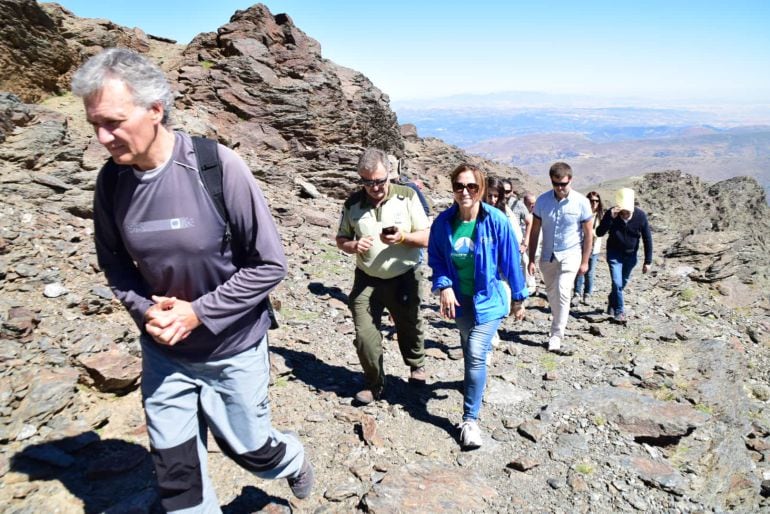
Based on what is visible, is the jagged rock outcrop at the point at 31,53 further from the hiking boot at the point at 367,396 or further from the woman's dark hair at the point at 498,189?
the hiking boot at the point at 367,396

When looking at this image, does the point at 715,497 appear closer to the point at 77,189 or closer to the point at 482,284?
the point at 482,284

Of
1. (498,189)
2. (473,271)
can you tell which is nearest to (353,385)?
(473,271)

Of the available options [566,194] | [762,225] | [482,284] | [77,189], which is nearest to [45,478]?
[482,284]

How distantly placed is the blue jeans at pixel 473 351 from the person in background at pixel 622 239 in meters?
5.33

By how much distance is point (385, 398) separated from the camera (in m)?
5.71

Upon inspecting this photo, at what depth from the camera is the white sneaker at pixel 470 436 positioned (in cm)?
475

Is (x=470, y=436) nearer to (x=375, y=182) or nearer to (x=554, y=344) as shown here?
(x=375, y=182)

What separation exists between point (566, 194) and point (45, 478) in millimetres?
7031

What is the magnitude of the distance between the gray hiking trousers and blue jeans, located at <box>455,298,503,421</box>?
2322 mm

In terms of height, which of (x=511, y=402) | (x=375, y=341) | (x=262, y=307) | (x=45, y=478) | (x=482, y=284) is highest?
(x=262, y=307)

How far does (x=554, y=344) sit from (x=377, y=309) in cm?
371

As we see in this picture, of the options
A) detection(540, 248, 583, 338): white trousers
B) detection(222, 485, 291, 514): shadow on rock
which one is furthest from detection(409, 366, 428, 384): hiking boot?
detection(540, 248, 583, 338): white trousers

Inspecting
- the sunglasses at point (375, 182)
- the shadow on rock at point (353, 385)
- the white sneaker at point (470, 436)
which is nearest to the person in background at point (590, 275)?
the shadow on rock at point (353, 385)

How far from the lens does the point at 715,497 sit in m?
4.18
